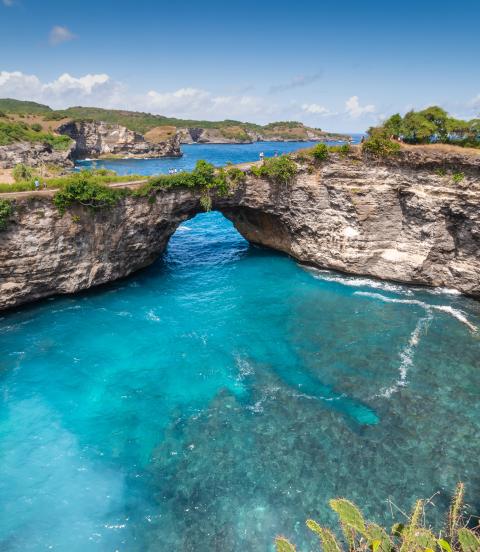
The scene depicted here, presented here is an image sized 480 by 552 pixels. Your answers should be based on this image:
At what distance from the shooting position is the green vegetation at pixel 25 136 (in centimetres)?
9879

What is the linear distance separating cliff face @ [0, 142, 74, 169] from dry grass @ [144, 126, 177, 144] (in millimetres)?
53818

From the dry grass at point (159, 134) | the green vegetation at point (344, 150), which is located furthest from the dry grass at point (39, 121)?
the green vegetation at point (344, 150)

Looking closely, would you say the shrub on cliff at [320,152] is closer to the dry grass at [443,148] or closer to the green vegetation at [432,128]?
the green vegetation at [432,128]

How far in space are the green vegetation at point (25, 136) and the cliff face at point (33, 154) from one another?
1522 millimetres

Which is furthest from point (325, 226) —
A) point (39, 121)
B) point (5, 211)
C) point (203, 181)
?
point (39, 121)

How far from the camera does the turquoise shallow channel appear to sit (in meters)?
16.8

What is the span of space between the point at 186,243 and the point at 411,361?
33.2 meters

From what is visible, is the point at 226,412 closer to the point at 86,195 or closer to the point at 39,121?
the point at 86,195

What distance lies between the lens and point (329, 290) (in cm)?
3603

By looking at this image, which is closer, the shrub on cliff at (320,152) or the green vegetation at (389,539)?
the green vegetation at (389,539)

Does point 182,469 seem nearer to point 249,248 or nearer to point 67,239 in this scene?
point 67,239

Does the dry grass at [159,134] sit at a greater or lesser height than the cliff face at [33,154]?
greater

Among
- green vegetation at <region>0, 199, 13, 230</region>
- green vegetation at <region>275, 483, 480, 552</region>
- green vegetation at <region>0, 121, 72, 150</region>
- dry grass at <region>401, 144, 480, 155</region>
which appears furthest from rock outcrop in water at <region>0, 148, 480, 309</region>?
green vegetation at <region>0, 121, 72, 150</region>

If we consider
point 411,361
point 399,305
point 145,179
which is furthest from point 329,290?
point 145,179
